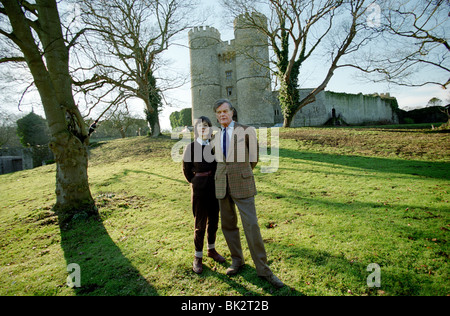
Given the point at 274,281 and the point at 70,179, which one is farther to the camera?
the point at 70,179

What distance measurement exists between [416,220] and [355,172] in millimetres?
3632

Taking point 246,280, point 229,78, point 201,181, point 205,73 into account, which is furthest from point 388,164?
point 229,78

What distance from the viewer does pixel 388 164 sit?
7.93 m

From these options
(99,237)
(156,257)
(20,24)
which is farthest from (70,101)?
(156,257)

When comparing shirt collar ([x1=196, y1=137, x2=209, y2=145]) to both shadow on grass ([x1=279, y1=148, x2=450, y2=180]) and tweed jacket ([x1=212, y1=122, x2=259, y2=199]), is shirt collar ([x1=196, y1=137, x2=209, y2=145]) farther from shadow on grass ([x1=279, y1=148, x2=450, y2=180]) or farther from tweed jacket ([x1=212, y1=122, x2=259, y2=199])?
shadow on grass ([x1=279, y1=148, x2=450, y2=180])

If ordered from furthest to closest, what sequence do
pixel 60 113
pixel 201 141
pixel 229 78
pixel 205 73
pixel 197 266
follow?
1. pixel 229 78
2. pixel 205 73
3. pixel 60 113
4. pixel 201 141
5. pixel 197 266

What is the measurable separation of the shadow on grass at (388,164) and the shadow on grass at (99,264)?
780cm

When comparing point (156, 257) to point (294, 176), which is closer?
point (156, 257)

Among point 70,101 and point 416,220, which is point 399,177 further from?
point 70,101

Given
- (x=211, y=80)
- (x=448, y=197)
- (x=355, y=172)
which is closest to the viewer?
(x=448, y=197)

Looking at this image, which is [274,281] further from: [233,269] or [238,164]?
[238,164]

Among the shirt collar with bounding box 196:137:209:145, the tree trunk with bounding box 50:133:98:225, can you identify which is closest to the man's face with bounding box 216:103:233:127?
the shirt collar with bounding box 196:137:209:145

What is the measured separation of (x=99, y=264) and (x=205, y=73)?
98.5 ft

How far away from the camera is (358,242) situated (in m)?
3.28
